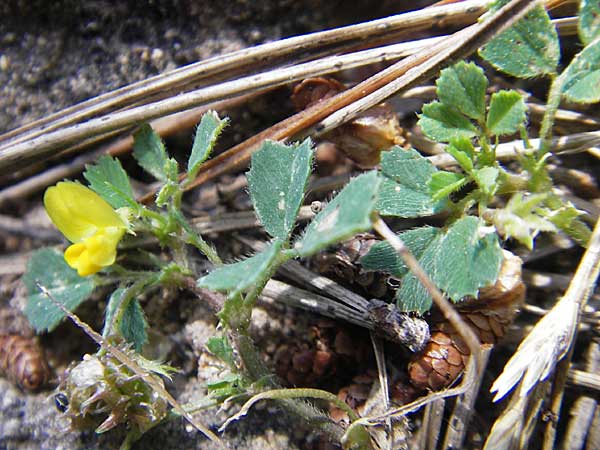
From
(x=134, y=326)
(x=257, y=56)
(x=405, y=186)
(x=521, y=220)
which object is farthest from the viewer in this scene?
(x=257, y=56)

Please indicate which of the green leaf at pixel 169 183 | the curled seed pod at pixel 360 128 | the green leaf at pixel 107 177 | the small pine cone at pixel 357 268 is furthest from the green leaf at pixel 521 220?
the green leaf at pixel 107 177

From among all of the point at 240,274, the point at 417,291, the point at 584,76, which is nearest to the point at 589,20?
the point at 584,76

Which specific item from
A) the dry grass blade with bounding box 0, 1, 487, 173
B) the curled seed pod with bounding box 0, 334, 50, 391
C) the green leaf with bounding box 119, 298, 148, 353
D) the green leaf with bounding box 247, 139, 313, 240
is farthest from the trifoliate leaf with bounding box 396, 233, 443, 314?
the curled seed pod with bounding box 0, 334, 50, 391

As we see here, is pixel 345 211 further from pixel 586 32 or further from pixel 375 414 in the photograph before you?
pixel 586 32

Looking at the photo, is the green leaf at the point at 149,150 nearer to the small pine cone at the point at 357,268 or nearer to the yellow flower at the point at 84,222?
the yellow flower at the point at 84,222

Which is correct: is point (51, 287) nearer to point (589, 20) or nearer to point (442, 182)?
point (442, 182)

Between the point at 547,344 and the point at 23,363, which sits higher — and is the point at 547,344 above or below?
below

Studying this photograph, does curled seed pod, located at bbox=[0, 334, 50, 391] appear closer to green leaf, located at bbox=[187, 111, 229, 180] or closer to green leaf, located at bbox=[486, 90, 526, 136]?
green leaf, located at bbox=[187, 111, 229, 180]
